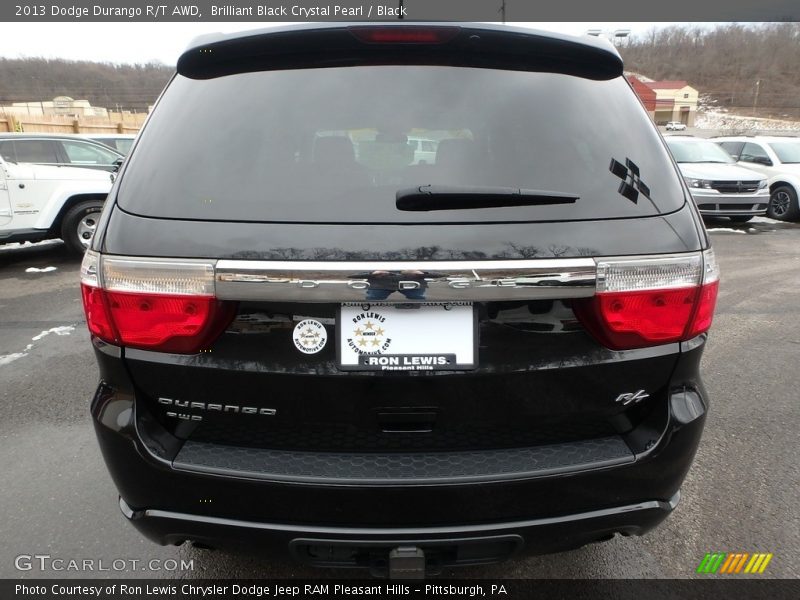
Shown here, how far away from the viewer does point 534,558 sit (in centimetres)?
222

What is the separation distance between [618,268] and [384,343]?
0.62m

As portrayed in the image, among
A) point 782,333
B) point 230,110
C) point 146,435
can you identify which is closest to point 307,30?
point 230,110

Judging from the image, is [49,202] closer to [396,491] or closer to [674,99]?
[396,491]

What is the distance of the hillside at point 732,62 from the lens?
7081 centimetres

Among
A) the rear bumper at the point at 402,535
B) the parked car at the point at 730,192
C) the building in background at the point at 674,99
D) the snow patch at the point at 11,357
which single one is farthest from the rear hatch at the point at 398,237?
the building in background at the point at 674,99

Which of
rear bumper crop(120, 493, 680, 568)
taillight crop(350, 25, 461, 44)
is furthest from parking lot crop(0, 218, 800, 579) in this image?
taillight crop(350, 25, 461, 44)

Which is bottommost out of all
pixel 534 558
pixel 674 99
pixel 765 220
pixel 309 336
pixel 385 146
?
pixel 765 220

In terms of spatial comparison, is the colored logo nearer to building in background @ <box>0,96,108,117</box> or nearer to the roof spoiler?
the roof spoiler

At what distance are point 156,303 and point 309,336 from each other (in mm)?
402

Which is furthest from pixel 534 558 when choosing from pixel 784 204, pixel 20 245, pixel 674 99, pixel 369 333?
pixel 674 99

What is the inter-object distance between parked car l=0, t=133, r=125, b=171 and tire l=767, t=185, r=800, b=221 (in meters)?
12.5

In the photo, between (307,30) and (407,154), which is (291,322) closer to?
(407,154)

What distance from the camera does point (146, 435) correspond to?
1.50m

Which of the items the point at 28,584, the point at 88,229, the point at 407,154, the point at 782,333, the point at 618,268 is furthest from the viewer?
the point at 88,229
